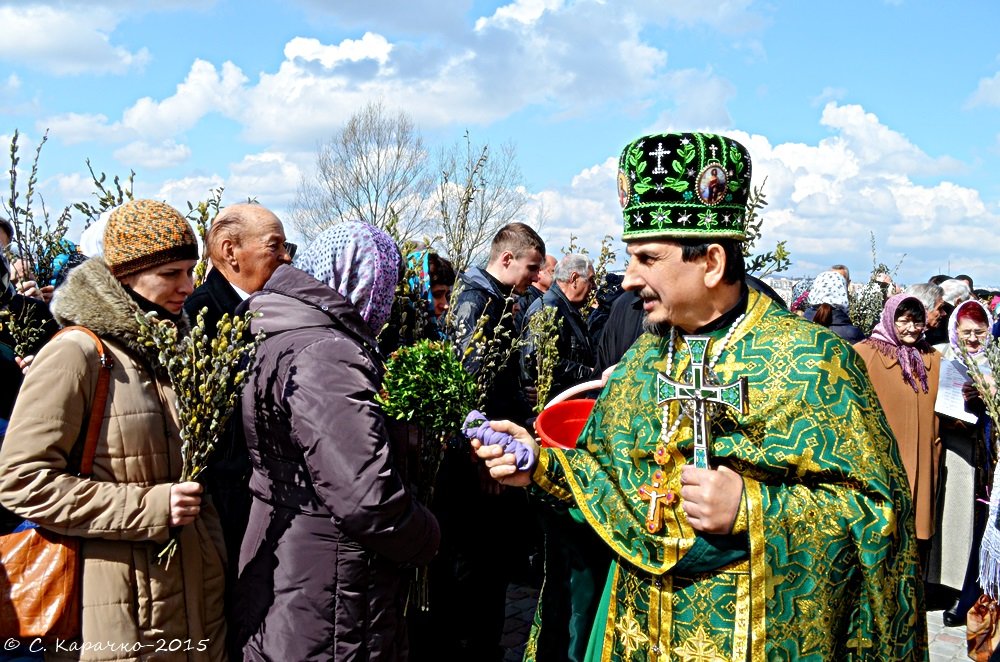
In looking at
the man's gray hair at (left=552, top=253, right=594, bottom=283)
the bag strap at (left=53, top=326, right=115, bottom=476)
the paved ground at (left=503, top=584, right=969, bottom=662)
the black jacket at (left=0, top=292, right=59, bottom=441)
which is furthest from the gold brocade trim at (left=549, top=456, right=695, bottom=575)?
the man's gray hair at (left=552, top=253, right=594, bottom=283)

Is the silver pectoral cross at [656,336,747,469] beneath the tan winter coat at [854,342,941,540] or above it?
above

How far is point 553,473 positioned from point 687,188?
0.95 metres

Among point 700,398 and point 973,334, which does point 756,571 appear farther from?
point 973,334

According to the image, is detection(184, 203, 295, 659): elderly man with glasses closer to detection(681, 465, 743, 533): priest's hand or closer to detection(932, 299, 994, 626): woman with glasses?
detection(681, 465, 743, 533): priest's hand

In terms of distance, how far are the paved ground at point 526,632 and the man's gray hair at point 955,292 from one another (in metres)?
3.68

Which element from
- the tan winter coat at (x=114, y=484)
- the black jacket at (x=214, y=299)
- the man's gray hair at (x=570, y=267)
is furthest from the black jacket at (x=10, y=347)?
the man's gray hair at (x=570, y=267)

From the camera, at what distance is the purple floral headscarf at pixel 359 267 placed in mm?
2900

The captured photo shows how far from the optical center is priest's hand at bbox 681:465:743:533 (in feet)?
7.06

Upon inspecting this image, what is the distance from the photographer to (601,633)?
265 cm

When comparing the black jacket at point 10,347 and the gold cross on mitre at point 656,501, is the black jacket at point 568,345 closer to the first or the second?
the black jacket at point 10,347

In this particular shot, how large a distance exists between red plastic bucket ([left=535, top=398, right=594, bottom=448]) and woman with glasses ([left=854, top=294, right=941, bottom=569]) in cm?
421

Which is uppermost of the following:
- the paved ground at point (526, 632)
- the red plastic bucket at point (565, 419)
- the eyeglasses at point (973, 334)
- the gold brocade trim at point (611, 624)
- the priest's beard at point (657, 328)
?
the priest's beard at point (657, 328)

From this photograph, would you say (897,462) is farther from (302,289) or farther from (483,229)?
(483,229)

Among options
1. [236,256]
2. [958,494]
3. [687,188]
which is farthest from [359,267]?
[958,494]
